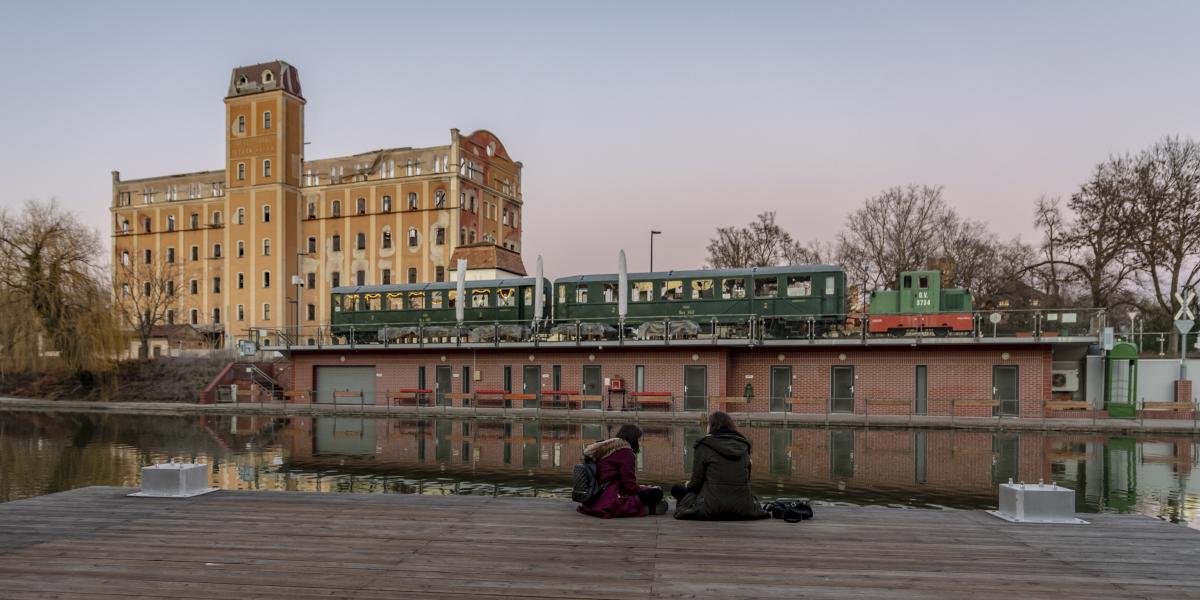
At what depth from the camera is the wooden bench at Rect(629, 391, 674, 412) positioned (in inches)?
1326

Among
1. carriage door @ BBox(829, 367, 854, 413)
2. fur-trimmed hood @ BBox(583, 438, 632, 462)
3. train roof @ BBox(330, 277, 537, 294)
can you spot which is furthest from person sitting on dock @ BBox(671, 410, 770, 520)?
train roof @ BBox(330, 277, 537, 294)

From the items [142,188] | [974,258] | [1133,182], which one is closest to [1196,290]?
[1133,182]

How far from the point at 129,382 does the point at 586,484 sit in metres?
43.9

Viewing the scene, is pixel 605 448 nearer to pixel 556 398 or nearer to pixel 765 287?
pixel 765 287

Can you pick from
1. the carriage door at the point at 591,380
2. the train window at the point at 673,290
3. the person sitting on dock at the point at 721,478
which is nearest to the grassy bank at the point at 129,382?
the carriage door at the point at 591,380

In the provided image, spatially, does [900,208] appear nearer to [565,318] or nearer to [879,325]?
[879,325]

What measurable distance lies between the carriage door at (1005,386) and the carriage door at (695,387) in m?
11.6

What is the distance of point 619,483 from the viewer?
28.6ft

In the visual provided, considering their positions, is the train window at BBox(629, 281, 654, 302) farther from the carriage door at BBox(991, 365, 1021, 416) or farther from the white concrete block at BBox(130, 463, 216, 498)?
the white concrete block at BBox(130, 463, 216, 498)

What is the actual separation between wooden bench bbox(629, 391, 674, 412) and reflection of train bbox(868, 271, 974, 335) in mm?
8944

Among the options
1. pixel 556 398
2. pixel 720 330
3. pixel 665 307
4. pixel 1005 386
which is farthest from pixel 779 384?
pixel 556 398

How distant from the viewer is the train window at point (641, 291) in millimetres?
36250

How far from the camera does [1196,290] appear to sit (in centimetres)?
4191

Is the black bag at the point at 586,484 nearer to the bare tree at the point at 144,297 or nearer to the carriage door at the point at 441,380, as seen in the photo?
the carriage door at the point at 441,380
